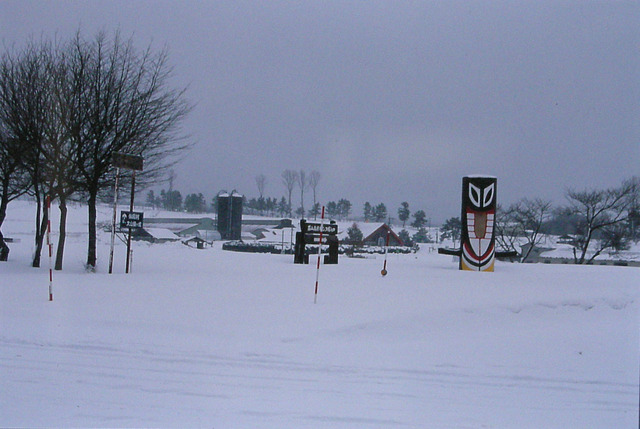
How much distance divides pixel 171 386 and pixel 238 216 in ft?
186

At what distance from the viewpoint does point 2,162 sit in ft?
59.3

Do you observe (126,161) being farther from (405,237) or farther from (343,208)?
(405,237)

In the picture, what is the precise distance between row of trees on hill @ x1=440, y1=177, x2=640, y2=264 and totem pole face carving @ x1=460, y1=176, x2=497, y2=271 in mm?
19986

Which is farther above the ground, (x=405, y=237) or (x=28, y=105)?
(x=28, y=105)

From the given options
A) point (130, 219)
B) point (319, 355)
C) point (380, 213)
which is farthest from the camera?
point (380, 213)

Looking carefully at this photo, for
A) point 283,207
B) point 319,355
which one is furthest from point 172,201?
point 319,355

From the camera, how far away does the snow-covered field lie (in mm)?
5500

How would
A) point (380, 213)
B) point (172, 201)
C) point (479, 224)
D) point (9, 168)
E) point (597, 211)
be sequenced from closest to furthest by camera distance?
point (479, 224)
point (9, 168)
point (597, 211)
point (380, 213)
point (172, 201)

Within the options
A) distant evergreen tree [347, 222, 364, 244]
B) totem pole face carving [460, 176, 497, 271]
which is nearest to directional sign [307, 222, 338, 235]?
totem pole face carving [460, 176, 497, 271]

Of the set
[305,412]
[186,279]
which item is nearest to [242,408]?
[305,412]

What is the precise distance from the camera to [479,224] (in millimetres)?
16953

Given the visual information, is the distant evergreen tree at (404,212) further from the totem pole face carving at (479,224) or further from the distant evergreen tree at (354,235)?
the totem pole face carving at (479,224)

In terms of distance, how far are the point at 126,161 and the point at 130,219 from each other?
1.70 meters

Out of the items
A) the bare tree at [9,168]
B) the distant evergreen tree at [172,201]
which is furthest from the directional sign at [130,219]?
the distant evergreen tree at [172,201]
